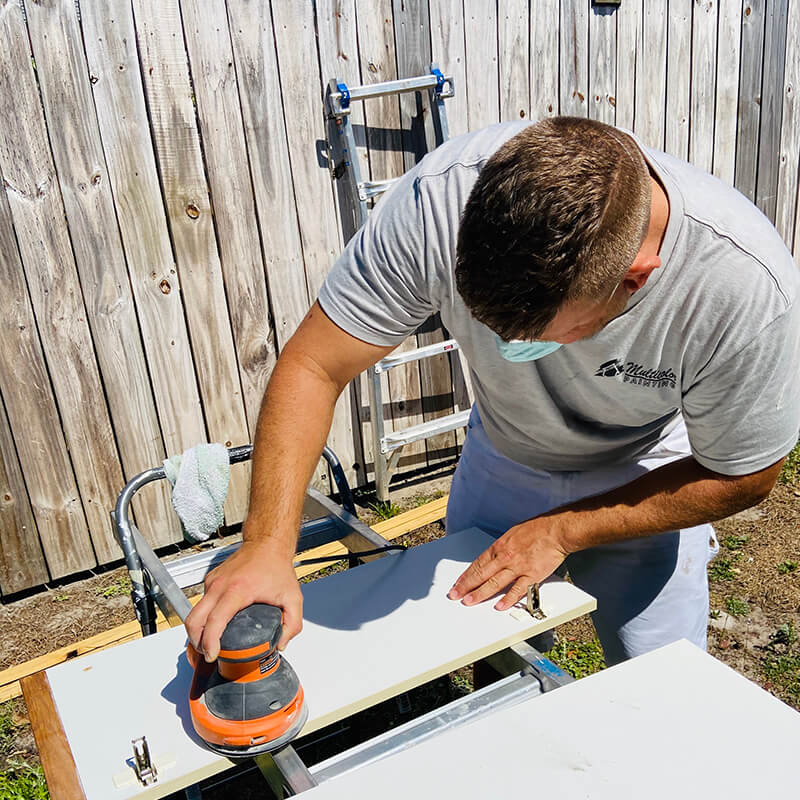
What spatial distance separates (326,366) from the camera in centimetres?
176

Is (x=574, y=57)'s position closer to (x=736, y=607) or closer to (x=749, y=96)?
(x=749, y=96)

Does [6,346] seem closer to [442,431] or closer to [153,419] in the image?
[153,419]

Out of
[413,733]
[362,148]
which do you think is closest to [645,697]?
[413,733]

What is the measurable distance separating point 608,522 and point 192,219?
2.56m

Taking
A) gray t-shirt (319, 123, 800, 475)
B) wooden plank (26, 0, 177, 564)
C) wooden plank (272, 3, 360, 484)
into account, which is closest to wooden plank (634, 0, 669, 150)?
wooden plank (272, 3, 360, 484)

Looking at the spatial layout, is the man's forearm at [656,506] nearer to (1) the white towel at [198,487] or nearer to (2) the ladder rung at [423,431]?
(1) the white towel at [198,487]

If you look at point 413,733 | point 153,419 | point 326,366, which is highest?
point 326,366

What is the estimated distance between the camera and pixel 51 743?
142cm

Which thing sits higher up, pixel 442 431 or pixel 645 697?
pixel 645 697

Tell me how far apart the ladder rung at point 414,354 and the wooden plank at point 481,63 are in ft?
3.84

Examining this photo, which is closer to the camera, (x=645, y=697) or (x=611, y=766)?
(x=611, y=766)

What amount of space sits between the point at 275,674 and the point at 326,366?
68 centimetres

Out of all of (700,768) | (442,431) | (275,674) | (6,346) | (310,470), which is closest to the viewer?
(700,768)

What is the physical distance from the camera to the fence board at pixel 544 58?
4.11 metres
